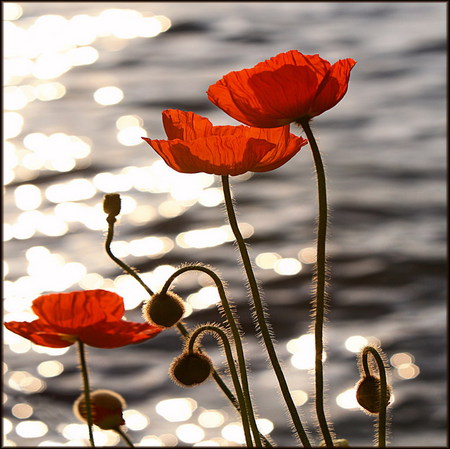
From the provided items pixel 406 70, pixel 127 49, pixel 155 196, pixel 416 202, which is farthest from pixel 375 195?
pixel 127 49

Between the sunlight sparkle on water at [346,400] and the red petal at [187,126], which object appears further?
the sunlight sparkle on water at [346,400]

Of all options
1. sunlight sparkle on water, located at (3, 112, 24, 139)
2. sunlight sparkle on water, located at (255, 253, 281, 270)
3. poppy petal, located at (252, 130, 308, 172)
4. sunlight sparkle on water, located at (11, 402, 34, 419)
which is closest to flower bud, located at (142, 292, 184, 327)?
poppy petal, located at (252, 130, 308, 172)

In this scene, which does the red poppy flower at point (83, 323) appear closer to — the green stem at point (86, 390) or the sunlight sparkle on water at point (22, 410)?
the green stem at point (86, 390)

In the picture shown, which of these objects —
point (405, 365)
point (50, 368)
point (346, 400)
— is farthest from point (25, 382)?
point (405, 365)

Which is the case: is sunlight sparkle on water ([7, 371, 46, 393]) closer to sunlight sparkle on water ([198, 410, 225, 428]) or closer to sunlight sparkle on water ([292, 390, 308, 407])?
sunlight sparkle on water ([198, 410, 225, 428])

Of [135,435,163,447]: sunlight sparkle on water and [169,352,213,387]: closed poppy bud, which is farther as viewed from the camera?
[135,435,163,447]: sunlight sparkle on water

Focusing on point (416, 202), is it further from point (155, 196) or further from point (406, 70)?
point (406, 70)

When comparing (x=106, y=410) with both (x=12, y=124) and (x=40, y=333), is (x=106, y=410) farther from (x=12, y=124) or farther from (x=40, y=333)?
(x=12, y=124)

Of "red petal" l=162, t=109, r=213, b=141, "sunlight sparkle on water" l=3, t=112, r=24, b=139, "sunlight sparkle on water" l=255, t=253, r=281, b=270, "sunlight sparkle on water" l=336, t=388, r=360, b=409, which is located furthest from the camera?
"sunlight sparkle on water" l=3, t=112, r=24, b=139

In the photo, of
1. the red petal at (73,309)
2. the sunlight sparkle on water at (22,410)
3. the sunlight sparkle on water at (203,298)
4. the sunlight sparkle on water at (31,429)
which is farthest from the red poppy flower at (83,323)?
the sunlight sparkle on water at (203,298)
